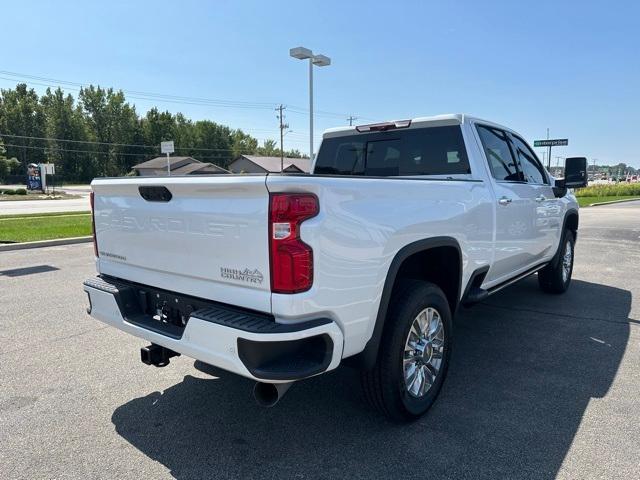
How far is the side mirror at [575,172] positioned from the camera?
5.32 metres

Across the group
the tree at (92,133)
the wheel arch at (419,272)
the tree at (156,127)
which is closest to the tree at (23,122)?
the tree at (92,133)

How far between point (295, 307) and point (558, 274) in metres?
4.96

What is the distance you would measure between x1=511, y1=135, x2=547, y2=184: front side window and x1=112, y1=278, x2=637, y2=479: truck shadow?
177 cm

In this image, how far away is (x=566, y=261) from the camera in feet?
21.0

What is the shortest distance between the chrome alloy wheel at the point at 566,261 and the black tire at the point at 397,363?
3985 millimetres

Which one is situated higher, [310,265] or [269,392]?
[310,265]

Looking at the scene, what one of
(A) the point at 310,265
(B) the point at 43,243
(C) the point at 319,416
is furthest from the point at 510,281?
(B) the point at 43,243

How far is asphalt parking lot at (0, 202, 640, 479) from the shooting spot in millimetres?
2621

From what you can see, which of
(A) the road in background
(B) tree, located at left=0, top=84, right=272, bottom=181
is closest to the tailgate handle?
(A) the road in background

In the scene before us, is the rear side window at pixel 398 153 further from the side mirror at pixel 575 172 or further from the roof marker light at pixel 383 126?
the side mirror at pixel 575 172

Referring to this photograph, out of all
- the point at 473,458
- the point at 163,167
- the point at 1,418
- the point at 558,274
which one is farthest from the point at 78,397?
the point at 163,167

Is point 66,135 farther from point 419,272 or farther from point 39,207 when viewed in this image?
point 419,272

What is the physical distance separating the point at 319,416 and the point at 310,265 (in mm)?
1354

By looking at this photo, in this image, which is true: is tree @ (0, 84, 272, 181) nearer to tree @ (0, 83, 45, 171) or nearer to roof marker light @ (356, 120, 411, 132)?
tree @ (0, 83, 45, 171)
